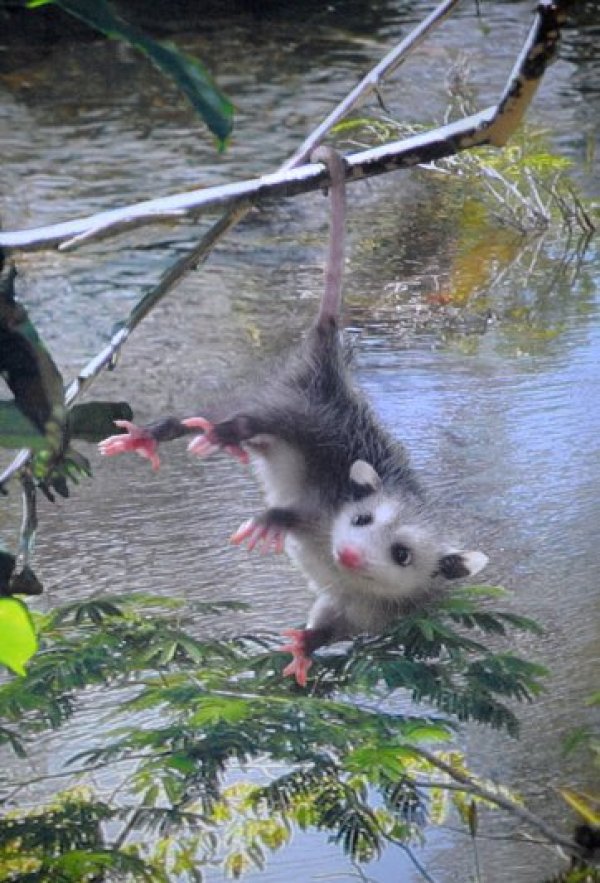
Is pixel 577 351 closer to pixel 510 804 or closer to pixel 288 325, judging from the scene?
pixel 288 325

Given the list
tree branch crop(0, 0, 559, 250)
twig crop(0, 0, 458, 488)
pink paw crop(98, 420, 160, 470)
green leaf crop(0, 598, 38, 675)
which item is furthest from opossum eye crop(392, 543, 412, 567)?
green leaf crop(0, 598, 38, 675)

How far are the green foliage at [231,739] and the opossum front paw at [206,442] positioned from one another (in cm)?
28

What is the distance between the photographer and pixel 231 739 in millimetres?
1597

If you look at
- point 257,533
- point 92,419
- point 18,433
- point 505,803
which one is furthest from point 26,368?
point 257,533

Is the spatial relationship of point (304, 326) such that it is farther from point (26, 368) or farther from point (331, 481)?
point (26, 368)

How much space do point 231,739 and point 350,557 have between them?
2.04 feet

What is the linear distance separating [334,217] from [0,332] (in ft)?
3.85

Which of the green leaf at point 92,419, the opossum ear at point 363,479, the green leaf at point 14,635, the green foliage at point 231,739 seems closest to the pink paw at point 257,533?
the opossum ear at point 363,479

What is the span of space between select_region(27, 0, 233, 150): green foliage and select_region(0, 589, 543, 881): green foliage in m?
0.82

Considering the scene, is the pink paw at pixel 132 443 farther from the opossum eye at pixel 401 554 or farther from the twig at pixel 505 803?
the twig at pixel 505 803

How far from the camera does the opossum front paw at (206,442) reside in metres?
2.22

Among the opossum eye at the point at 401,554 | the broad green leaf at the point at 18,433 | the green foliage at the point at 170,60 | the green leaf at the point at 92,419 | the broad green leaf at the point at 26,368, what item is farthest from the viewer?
the opossum eye at the point at 401,554

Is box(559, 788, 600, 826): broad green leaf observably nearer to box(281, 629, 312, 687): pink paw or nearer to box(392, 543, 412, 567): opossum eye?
box(281, 629, 312, 687): pink paw

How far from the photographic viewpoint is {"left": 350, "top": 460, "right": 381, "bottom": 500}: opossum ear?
2.27 meters
